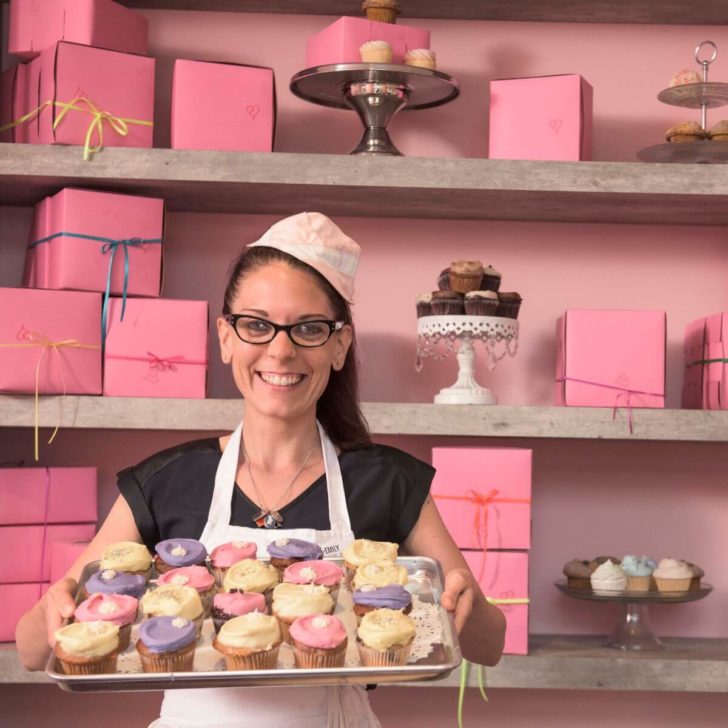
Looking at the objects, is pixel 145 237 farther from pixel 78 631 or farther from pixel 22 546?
pixel 78 631

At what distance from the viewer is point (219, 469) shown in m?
1.46

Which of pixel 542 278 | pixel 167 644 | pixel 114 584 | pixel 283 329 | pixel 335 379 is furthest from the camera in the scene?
pixel 542 278

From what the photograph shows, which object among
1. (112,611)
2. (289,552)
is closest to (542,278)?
(289,552)

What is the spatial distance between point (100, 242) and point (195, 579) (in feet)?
3.29

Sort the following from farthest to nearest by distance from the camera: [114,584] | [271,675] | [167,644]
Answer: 1. [114,584]
2. [167,644]
3. [271,675]

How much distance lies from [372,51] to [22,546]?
1180 mm

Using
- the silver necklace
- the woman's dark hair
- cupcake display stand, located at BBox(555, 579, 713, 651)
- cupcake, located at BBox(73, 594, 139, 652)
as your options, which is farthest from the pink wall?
cupcake, located at BBox(73, 594, 139, 652)

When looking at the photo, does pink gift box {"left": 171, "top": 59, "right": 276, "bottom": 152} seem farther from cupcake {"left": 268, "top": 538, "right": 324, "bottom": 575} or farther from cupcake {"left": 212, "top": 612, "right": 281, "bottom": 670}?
cupcake {"left": 212, "top": 612, "right": 281, "bottom": 670}

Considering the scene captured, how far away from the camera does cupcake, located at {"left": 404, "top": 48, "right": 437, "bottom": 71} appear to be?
7.29ft

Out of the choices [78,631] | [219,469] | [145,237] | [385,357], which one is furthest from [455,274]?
[78,631]

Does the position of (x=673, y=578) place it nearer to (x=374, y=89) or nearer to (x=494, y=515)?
(x=494, y=515)

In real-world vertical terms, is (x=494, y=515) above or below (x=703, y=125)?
below

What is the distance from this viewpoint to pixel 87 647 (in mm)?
1124

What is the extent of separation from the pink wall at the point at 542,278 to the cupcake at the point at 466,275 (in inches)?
12.0
